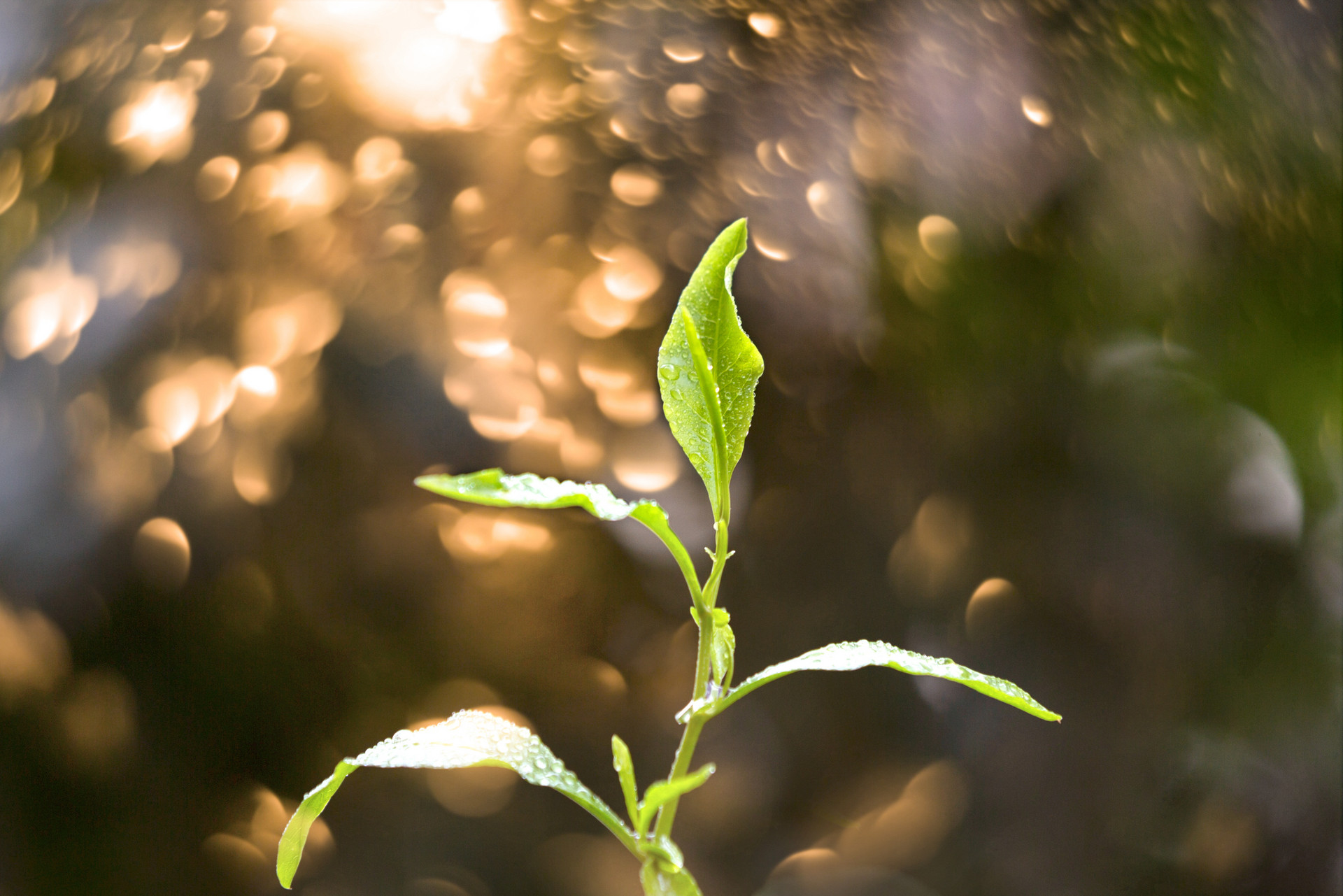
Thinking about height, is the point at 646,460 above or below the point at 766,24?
below

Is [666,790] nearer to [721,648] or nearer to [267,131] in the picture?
[721,648]

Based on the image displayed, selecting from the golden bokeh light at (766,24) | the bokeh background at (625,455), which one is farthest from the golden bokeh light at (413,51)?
the golden bokeh light at (766,24)

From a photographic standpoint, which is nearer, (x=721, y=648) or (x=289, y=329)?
(x=721, y=648)

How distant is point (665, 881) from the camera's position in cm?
17

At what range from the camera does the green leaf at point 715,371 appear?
177 mm

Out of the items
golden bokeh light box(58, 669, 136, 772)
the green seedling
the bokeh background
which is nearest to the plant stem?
the green seedling

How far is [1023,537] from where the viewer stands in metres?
0.35

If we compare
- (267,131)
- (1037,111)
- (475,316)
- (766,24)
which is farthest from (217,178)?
(1037,111)

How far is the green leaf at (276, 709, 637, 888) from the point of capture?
0.17m

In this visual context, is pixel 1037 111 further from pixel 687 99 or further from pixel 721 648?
pixel 721 648

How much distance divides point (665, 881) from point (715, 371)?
0.36 ft

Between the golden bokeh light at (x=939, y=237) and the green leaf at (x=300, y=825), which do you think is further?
the golden bokeh light at (x=939, y=237)

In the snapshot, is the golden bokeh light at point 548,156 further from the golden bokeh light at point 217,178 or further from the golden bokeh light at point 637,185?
the golden bokeh light at point 217,178

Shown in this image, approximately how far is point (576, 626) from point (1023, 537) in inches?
7.4
